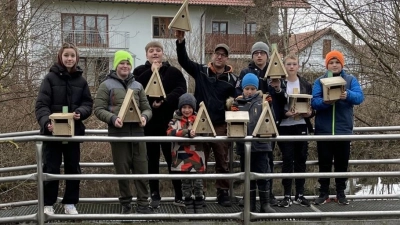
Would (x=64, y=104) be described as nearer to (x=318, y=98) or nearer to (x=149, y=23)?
(x=318, y=98)

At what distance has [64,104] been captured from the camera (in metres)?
4.73

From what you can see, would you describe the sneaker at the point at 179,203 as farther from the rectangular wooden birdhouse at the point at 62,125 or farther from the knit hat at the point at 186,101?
the rectangular wooden birdhouse at the point at 62,125

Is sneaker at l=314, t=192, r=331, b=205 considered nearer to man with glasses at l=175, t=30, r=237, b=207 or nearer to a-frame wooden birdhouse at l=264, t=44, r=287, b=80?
man with glasses at l=175, t=30, r=237, b=207

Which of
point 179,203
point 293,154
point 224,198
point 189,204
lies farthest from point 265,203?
point 179,203

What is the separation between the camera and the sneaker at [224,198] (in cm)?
533

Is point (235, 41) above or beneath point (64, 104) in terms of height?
above

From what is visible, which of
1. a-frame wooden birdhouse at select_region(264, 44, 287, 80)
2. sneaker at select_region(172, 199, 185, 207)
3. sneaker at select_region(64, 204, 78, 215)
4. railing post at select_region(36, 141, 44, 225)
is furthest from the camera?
sneaker at select_region(172, 199, 185, 207)

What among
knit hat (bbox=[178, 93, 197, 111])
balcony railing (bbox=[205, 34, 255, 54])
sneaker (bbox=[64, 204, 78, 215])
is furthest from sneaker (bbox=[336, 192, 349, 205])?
balcony railing (bbox=[205, 34, 255, 54])

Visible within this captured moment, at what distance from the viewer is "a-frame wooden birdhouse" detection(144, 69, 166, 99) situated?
5.04m

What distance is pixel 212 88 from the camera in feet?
17.5

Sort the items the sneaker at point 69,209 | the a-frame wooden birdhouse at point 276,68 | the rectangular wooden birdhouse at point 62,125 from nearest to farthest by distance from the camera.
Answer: the rectangular wooden birdhouse at point 62,125 < the sneaker at point 69,209 < the a-frame wooden birdhouse at point 276,68

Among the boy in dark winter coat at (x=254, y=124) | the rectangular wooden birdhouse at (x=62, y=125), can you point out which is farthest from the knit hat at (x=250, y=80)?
the rectangular wooden birdhouse at (x=62, y=125)

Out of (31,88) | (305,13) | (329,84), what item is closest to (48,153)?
(329,84)

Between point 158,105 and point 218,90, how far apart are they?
0.68 metres
